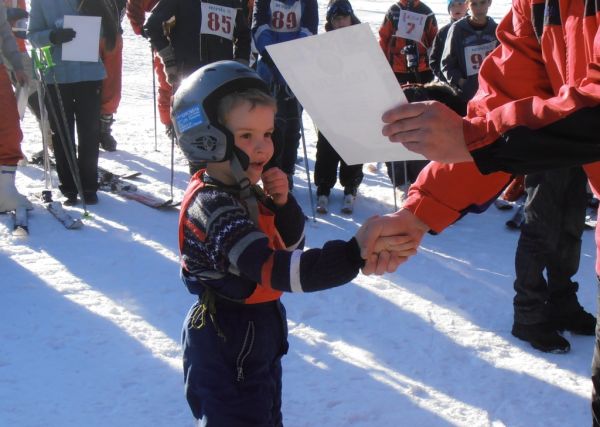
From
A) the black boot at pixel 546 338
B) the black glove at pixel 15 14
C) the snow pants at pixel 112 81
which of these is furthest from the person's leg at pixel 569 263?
the snow pants at pixel 112 81

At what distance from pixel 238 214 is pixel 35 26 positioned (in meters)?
4.93

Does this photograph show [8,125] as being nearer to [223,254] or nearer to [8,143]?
[8,143]

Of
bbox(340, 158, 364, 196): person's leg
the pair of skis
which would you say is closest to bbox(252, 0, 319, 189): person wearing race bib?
bbox(340, 158, 364, 196): person's leg

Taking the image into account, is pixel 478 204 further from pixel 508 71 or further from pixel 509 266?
pixel 509 266

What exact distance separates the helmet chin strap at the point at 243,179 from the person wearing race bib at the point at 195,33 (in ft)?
14.2

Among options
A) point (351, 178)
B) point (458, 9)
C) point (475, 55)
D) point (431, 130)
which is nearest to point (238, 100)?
point (431, 130)

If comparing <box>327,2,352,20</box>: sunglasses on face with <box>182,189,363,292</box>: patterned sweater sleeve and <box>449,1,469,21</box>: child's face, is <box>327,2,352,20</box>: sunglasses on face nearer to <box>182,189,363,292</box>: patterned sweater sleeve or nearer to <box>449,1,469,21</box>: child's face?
<box>449,1,469,21</box>: child's face

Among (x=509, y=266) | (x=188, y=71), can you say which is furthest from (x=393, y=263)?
(x=188, y=71)

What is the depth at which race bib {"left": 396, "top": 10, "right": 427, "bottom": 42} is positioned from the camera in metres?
8.13

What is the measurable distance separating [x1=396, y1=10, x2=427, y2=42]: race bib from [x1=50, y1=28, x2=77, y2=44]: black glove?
3656 mm

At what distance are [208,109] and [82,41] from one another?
4.26 metres

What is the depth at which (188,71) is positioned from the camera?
6934mm

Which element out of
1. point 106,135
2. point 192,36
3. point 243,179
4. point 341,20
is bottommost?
point 106,135

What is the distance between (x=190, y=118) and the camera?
8.03ft
